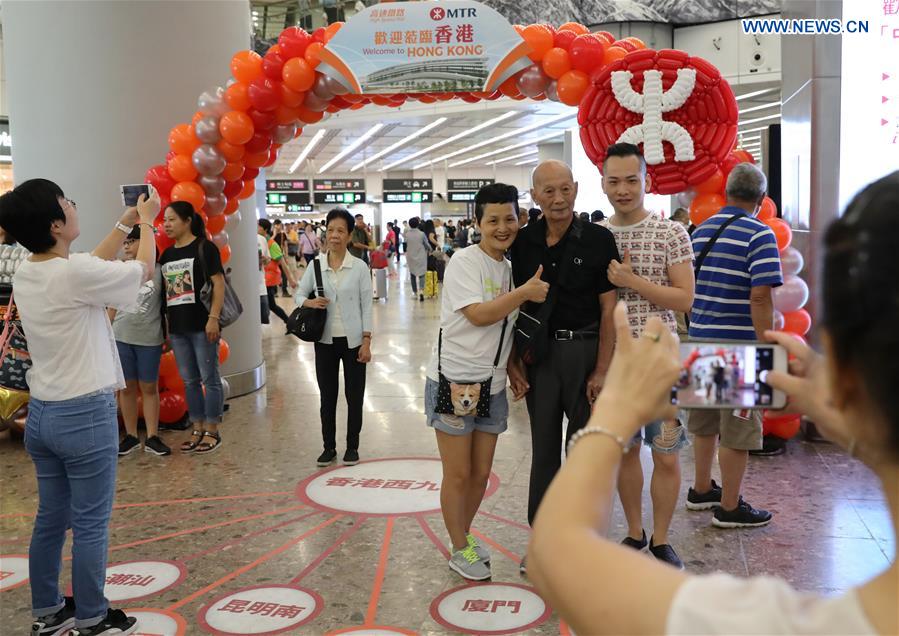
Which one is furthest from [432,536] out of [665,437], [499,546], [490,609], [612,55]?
[612,55]

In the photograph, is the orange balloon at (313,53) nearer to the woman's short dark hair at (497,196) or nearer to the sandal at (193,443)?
the sandal at (193,443)

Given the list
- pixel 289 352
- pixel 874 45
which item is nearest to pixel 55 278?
pixel 874 45

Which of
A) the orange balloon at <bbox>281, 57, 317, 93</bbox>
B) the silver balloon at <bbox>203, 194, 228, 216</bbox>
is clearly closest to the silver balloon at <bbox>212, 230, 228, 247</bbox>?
the silver balloon at <bbox>203, 194, 228, 216</bbox>

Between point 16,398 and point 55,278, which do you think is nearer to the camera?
point 55,278

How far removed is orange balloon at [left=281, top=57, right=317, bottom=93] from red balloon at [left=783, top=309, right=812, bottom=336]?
143 inches

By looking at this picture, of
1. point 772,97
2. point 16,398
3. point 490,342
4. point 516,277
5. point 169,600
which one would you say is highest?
point 772,97

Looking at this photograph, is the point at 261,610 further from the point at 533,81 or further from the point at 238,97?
the point at 533,81

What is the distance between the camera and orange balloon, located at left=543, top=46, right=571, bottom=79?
17.3 feet

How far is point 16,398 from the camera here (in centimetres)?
523

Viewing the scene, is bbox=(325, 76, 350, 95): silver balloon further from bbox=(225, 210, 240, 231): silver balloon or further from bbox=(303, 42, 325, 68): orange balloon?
bbox=(225, 210, 240, 231): silver balloon

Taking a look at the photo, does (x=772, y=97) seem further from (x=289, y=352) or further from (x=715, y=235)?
(x=715, y=235)

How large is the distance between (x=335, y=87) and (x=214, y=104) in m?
0.89

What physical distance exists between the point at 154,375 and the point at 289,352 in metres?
4.03

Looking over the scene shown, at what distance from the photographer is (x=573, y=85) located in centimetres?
523
